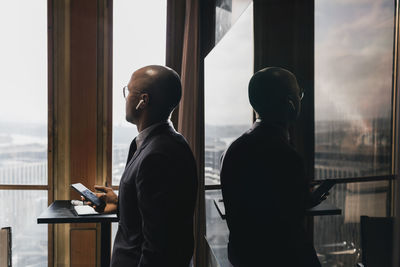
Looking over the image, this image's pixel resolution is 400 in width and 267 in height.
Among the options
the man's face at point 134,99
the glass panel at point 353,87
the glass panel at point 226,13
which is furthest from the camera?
the glass panel at point 226,13

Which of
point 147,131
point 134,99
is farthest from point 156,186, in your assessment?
point 134,99

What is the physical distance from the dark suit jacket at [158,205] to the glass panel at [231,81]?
22 cm

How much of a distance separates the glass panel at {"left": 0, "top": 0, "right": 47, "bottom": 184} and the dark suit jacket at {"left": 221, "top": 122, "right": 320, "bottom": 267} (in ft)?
7.70

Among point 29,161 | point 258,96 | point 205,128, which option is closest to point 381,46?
point 258,96

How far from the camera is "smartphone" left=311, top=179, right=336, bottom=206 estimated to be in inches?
24.3

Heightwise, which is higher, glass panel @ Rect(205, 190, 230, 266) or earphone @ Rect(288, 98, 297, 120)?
earphone @ Rect(288, 98, 297, 120)

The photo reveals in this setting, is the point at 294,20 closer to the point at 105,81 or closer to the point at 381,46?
the point at 381,46

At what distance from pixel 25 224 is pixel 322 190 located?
290 centimetres

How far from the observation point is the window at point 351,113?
0.52 metres

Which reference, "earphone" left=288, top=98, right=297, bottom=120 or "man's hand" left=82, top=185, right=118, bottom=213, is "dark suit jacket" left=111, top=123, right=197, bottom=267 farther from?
"man's hand" left=82, top=185, right=118, bottom=213

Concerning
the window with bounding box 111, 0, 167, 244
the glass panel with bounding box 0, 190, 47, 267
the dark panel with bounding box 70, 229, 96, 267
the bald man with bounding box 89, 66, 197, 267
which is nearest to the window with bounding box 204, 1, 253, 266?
the bald man with bounding box 89, 66, 197, 267

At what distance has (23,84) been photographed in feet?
9.51

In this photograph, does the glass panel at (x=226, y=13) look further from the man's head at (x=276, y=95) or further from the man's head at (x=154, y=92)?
the man's head at (x=276, y=95)

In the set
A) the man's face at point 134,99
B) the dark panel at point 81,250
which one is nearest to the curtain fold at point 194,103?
the dark panel at point 81,250
